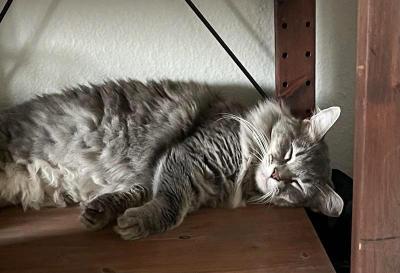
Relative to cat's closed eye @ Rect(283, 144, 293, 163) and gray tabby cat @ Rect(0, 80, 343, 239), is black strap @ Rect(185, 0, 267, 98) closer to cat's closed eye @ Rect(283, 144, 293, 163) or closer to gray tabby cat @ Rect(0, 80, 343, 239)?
gray tabby cat @ Rect(0, 80, 343, 239)

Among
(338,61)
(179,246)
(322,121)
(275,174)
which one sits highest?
(338,61)

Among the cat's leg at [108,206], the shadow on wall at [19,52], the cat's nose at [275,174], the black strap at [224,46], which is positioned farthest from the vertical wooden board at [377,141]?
the shadow on wall at [19,52]

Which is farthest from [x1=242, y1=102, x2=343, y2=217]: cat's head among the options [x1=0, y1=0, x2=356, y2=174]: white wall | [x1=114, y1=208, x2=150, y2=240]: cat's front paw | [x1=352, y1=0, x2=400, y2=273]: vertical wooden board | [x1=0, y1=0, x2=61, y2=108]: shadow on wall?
[x1=0, y1=0, x2=61, y2=108]: shadow on wall

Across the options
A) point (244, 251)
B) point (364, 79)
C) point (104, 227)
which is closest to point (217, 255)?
point (244, 251)

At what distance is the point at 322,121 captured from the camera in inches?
54.7

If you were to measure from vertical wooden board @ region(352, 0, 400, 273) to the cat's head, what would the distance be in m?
0.45

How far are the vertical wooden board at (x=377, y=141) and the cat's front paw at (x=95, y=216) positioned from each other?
57cm

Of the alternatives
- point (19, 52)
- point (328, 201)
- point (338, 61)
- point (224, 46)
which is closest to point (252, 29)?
point (224, 46)

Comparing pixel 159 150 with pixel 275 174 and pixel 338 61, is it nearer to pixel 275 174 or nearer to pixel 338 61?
pixel 275 174

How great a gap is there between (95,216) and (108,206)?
4cm

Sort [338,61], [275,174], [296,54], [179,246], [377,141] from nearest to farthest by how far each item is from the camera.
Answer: [377,141]
[179,246]
[275,174]
[296,54]
[338,61]

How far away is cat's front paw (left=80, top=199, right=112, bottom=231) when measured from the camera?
4.07ft

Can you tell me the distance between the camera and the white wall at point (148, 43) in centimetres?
151

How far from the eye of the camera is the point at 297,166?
137cm
